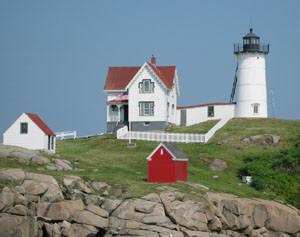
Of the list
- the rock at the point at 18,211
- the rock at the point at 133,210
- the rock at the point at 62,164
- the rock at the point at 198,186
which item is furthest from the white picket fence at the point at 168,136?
the rock at the point at 18,211

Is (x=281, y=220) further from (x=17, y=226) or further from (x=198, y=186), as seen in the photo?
(x=17, y=226)

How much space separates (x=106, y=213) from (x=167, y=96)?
91.9ft

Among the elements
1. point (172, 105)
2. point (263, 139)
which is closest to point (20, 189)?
point (263, 139)

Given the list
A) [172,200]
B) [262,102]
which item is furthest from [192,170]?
[262,102]

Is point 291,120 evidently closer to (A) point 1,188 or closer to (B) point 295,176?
(B) point 295,176

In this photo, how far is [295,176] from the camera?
59906mm

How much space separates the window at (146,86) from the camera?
2916 inches

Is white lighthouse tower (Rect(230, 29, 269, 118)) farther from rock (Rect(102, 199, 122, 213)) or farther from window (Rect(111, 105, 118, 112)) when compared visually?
rock (Rect(102, 199, 122, 213))

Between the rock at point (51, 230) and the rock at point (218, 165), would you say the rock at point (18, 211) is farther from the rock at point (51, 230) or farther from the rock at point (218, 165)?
the rock at point (218, 165)

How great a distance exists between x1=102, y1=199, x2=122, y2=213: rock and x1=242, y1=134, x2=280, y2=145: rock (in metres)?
21.1

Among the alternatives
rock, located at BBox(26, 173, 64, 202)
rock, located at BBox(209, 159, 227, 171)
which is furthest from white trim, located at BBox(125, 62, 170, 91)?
rock, located at BBox(26, 173, 64, 202)

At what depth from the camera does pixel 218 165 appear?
6172cm

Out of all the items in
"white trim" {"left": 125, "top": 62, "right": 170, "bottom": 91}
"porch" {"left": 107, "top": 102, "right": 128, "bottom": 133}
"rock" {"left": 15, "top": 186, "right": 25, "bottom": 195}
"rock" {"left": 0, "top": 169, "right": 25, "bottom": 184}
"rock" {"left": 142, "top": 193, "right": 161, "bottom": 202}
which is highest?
"white trim" {"left": 125, "top": 62, "right": 170, "bottom": 91}

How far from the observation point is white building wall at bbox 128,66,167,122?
73938mm
